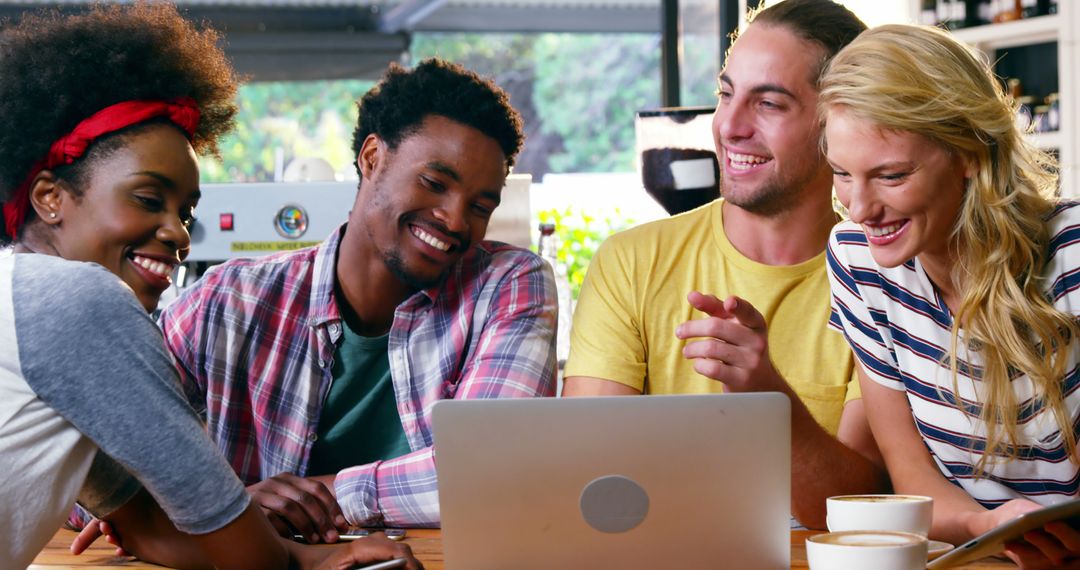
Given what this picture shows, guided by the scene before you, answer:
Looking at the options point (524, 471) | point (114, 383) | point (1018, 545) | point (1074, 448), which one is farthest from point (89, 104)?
point (1074, 448)

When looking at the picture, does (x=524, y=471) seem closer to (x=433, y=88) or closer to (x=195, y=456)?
(x=195, y=456)

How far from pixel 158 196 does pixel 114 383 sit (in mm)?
410

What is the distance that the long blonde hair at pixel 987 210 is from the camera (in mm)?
1492

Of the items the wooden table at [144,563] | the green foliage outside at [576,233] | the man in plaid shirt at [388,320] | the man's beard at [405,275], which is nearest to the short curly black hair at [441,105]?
the man in plaid shirt at [388,320]

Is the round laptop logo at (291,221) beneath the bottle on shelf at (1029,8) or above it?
beneath

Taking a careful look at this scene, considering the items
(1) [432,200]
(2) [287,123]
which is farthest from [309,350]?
(2) [287,123]

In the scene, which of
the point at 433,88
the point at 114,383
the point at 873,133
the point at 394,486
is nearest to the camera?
the point at 114,383

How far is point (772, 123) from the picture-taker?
1.92 metres

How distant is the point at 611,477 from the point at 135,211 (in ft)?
2.46

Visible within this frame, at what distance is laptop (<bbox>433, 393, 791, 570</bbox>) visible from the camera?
1.13 metres

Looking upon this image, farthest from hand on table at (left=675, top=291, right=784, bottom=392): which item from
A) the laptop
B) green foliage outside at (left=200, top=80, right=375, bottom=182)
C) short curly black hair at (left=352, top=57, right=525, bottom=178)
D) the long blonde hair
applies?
green foliage outside at (left=200, top=80, right=375, bottom=182)

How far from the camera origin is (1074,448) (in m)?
1.53

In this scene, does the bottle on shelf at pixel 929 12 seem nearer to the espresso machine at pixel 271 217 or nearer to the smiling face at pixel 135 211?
the espresso machine at pixel 271 217

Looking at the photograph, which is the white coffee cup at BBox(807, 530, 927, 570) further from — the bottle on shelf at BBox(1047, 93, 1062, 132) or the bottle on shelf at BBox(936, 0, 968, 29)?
the bottle on shelf at BBox(936, 0, 968, 29)
